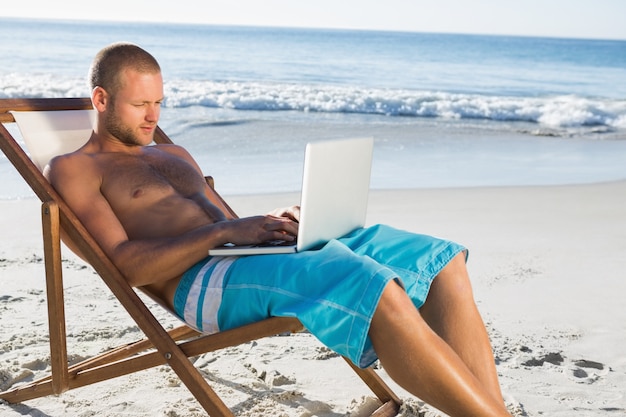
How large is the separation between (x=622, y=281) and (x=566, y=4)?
105 ft

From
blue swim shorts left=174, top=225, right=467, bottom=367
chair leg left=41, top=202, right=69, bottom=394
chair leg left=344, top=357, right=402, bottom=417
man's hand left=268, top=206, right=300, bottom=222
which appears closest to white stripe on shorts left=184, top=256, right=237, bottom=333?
blue swim shorts left=174, top=225, right=467, bottom=367

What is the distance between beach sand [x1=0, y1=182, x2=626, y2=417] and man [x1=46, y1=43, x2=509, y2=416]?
0.62 metres

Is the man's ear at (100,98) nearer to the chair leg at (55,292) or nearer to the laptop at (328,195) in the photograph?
the chair leg at (55,292)

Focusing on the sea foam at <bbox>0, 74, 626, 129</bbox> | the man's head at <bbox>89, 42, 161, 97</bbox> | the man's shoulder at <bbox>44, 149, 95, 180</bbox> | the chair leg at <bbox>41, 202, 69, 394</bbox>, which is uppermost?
the man's head at <bbox>89, 42, 161, 97</bbox>

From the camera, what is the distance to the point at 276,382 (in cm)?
309

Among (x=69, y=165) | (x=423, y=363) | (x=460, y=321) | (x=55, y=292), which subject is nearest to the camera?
(x=423, y=363)

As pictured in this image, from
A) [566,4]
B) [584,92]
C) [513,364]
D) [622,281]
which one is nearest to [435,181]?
[622,281]

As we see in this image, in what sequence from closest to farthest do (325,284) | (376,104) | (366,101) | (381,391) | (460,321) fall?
(325,284)
(460,321)
(381,391)
(376,104)
(366,101)

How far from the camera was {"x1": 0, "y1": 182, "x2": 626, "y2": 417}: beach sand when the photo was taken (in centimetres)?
294

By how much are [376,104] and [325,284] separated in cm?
1287

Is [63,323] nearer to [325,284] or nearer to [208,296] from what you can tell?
[208,296]

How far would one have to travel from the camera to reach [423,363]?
203cm

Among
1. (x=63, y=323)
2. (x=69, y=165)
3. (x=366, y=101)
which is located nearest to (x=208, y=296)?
(x=63, y=323)

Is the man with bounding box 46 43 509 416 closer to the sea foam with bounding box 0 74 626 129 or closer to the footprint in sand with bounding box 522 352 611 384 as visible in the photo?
the footprint in sand with bounding box 522 352 611 384
